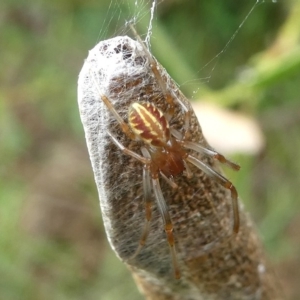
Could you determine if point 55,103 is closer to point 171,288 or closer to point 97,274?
point 97,274

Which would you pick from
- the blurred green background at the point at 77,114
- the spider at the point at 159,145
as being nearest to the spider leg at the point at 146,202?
the spider at the point at 159,145

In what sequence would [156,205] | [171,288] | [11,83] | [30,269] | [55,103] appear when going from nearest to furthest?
1. [156,205]
2. [171,288]
3. [30,269]
4. [55,103]
5. [11,83]

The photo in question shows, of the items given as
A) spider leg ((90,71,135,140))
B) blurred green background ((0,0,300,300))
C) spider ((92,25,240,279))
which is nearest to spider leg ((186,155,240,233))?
spider ((92,25,240,279))

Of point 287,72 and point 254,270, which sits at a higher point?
point 287,72

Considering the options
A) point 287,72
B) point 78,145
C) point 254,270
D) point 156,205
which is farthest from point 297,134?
point 156,205

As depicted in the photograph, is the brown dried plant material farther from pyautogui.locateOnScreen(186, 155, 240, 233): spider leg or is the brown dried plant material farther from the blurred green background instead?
the blurred green background

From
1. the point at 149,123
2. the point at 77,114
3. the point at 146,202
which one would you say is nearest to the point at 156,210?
the point at 146,202
